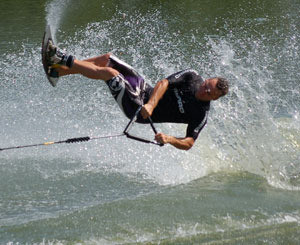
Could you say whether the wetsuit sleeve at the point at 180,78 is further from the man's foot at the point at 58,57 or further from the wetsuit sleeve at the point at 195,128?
the man's foot at the point at 58,57

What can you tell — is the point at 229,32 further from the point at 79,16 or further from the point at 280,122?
the point at 280,122

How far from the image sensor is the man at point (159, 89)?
542cm

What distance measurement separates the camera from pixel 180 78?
5.61 metres

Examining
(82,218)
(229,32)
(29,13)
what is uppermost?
(82,218)

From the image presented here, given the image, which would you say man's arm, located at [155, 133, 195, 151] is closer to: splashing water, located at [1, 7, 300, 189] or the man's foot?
splashing water, located at [1, 7, 300, 189]

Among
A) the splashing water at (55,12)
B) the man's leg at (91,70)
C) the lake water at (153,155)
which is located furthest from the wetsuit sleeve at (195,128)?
the splashing water at (55,12)

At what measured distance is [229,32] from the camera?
12.9 m

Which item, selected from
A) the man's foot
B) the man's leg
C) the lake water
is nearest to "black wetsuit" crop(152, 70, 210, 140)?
the man's leg

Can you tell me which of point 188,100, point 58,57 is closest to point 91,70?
point 58,57

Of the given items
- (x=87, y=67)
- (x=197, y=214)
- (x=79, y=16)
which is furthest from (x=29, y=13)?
(x=197, y=214)

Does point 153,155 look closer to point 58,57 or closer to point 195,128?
point 195,128

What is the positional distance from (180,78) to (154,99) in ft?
1.59

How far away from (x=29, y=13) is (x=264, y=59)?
7.54 meters

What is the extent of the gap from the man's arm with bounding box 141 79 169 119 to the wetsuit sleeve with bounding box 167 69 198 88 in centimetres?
9
